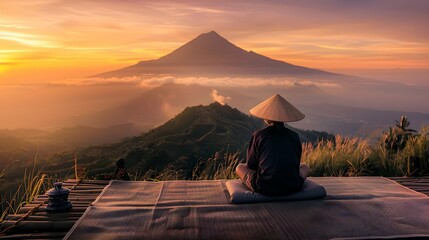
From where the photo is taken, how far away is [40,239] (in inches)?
154

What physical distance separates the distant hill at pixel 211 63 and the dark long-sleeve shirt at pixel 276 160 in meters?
137

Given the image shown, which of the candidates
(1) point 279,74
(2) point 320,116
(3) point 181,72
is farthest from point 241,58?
(2) point 320,116

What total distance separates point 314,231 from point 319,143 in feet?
16.0

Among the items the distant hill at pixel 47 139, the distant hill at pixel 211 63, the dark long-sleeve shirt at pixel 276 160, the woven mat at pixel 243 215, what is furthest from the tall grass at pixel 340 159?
the distant hill at pixel 211 63

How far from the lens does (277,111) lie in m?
4.77

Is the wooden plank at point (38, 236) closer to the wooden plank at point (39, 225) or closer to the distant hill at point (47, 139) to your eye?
the wooden plank at point (39, 225)

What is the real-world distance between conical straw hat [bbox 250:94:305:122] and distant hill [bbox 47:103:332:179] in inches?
755

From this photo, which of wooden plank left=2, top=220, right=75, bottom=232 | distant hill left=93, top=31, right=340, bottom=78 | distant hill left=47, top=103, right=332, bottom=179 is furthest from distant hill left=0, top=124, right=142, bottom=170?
distant hill left=93, top=31, right=340, bottom=78

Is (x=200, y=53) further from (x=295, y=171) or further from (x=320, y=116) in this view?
(x=295, y=171)

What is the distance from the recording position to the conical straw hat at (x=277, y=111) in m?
4.70

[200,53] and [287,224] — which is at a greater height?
[200,53]

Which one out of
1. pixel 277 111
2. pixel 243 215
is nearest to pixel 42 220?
pixel 243 215

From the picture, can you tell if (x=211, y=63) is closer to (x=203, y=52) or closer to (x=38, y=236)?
(x=203, y=52)

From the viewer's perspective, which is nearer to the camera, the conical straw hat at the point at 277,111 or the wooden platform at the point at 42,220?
the wooden platform at the point at 42,220
